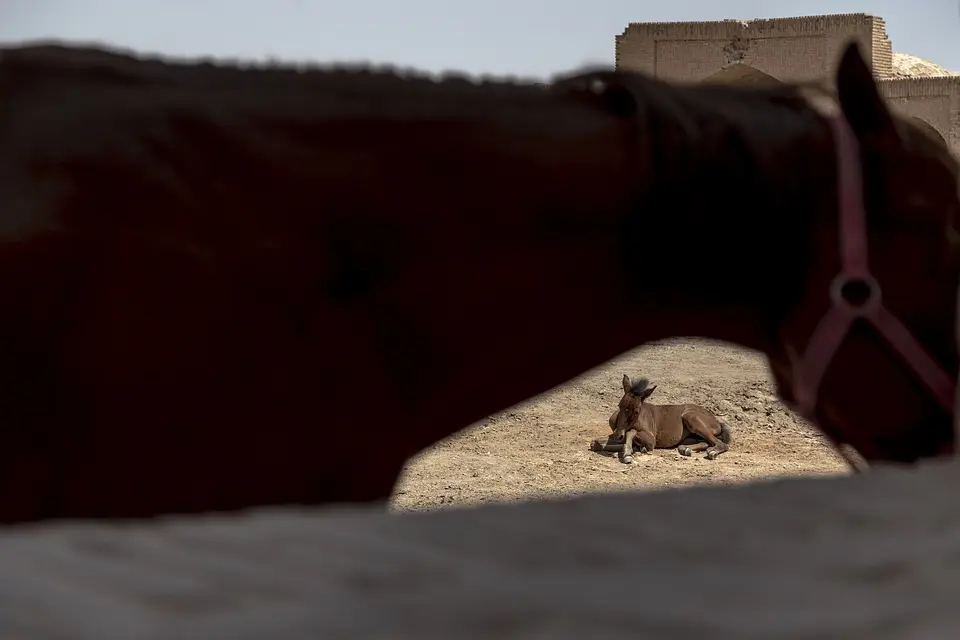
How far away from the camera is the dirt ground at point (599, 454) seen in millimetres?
7344

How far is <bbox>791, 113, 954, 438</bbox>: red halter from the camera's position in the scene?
1.93 meters

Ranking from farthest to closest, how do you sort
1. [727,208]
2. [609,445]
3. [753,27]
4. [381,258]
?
1. [753,27]
2. [609,445]
3. [727,208]
4. [381,258]

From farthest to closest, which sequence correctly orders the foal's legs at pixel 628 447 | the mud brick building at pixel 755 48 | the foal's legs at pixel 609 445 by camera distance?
the mud brick building at pixel 755 48 → the foal's legs at pixel 609 445 → the foal's legs at pixel 628 447

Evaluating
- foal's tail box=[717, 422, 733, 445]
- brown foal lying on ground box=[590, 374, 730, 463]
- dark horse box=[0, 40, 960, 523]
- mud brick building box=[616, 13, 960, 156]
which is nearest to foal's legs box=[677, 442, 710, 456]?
brown foal lying on ground box=[590, 374, 730, 463]

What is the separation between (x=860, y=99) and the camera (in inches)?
79.6

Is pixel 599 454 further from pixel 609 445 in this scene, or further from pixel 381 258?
pixel 381 258

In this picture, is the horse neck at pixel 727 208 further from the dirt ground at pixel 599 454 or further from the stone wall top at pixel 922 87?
the stone wall top at pixel 922 87

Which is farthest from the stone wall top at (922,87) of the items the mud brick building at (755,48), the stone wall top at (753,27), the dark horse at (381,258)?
the dark horse at (381,258)

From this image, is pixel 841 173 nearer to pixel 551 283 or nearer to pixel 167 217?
pixel 551 283

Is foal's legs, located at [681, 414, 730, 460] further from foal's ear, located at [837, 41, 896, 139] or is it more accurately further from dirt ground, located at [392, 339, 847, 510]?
foal's ear, located at [837, 41, 896, 139]

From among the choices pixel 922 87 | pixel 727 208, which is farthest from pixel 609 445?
pixel 922 87

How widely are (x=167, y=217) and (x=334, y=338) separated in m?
0.31

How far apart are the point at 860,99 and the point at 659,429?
287 inches

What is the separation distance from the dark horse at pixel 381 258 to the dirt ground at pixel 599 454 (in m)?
4.77
